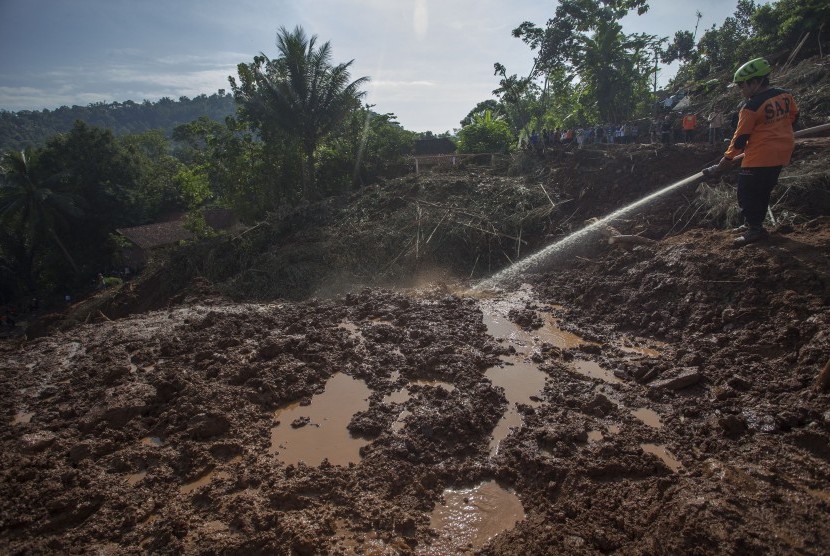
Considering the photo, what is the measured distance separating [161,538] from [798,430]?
15.1 ft

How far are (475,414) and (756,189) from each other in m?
4.39

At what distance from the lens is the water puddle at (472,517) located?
9.96ft

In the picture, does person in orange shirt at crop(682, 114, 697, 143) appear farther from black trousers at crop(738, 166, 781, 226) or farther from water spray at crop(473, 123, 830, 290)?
black trousers at crop(738, 166, 781, 226)

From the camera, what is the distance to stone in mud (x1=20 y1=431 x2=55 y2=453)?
425 centimetres

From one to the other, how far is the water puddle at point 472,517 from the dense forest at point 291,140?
11.3m

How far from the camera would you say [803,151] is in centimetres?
766

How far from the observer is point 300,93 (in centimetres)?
1502

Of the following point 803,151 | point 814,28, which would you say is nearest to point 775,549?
point 803,151

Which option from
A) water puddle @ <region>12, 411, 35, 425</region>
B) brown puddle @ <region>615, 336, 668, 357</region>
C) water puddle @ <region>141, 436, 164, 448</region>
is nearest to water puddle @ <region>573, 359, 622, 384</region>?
brown puddle @ <region>615, 336, 668, 357</region>

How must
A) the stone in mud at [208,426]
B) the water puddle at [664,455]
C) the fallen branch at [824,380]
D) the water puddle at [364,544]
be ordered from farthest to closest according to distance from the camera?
the stone in mud at [208,426] → the fallen branch at [824,380] → the water puddle at [664,455] → the water puddle at [364,544]

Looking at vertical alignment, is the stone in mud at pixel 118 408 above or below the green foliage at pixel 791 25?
below

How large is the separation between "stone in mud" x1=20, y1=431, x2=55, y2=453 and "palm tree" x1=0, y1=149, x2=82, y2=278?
24.9m

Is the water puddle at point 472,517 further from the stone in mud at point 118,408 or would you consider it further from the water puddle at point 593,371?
the stone in mud at point 118,408

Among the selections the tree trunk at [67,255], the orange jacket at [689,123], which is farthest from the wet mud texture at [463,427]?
the tree trunk at [67,255]
